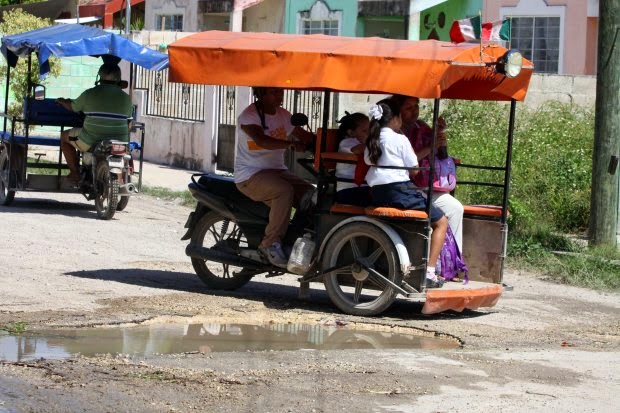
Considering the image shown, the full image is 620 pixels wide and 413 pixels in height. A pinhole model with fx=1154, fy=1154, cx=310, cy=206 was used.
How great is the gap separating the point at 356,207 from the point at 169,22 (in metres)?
24.9

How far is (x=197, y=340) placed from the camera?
27.2ft

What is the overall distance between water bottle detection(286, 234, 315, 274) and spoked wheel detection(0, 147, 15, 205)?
6959 millimetres

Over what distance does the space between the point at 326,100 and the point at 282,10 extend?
1846cm

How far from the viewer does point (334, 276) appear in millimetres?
9625

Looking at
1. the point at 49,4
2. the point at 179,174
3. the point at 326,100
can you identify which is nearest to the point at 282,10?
the point at 179,174

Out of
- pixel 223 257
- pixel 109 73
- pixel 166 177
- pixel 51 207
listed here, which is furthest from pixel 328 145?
pixel 166 177

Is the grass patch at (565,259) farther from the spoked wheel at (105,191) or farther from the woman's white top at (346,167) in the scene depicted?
the spoked wheel at (105,191)

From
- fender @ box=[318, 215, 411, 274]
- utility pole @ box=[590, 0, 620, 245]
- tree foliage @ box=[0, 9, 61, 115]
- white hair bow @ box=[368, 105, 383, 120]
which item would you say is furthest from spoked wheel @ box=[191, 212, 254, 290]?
tree foliage @ box=[0, 9, 61, 115]

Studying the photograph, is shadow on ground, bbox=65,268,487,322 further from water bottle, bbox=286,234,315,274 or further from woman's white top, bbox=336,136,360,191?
woman's white top, bbox=336,136,360,191

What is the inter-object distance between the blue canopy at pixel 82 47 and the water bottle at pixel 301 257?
6.00 meters

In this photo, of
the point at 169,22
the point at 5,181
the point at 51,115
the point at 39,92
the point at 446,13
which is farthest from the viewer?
the point at 169,22

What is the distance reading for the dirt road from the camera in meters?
6.64

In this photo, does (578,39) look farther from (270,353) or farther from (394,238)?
(270,353)

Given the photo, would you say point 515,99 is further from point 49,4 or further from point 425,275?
point 49,4
